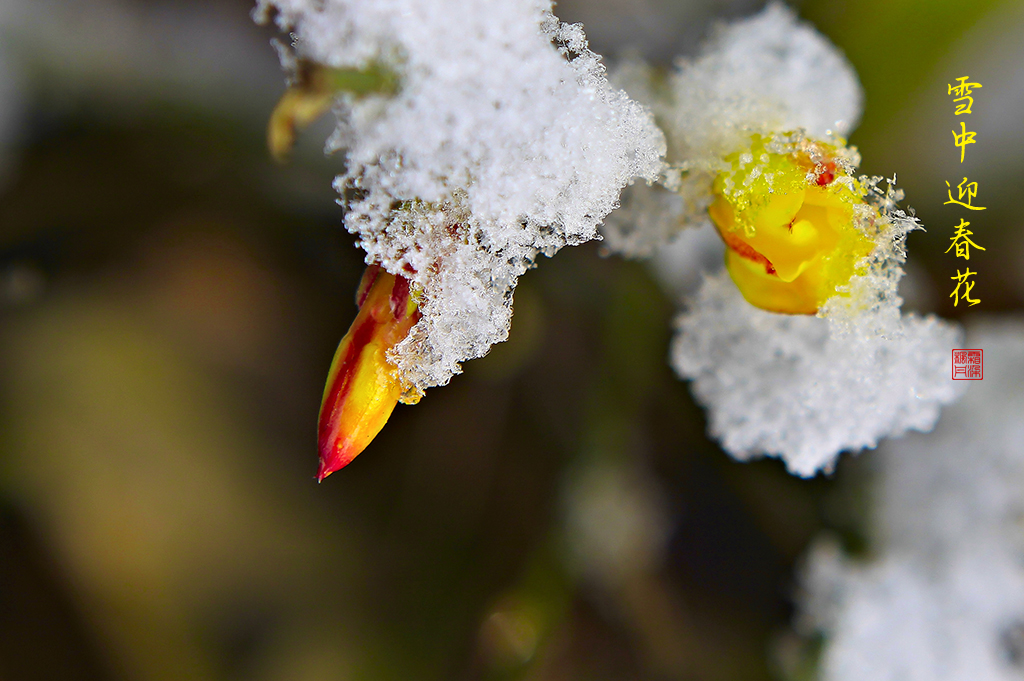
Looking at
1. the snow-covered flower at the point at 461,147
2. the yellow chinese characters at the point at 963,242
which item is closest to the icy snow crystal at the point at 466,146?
the snow-covered flower at the point at 461,147

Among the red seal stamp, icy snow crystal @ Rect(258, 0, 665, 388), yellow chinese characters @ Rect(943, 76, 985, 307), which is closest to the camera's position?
icy snow crystal @ Rect(258, 0, 665, 388)

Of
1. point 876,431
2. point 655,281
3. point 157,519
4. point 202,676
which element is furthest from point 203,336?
point 876,431

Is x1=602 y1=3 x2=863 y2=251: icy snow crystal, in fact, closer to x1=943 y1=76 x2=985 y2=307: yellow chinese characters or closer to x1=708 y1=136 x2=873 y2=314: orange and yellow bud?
x1=708 y1=136 x2=873 y2=314: orange and yellow bud

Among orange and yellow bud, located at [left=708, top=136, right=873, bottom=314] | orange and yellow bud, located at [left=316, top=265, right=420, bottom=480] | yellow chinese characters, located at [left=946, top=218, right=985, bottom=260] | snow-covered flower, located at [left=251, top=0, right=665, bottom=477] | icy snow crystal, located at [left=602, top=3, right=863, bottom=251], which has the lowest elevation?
orange and yellow bud, located at [left=316, top=265, right=420, bottom=480]

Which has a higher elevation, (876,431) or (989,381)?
(989,381)

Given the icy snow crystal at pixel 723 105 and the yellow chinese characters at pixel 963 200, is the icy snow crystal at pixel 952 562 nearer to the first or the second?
the yellow chinese characters at pixel 963 200

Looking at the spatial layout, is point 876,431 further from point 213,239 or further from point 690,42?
point 213,239

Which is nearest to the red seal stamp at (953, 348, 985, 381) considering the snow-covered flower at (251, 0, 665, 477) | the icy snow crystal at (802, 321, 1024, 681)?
the icy snow crystal at (802, 321, 1024, 681)

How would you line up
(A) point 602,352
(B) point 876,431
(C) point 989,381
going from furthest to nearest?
1. (A) point 602,352
2. (C) point 989,381
3. (B) point 876,431
